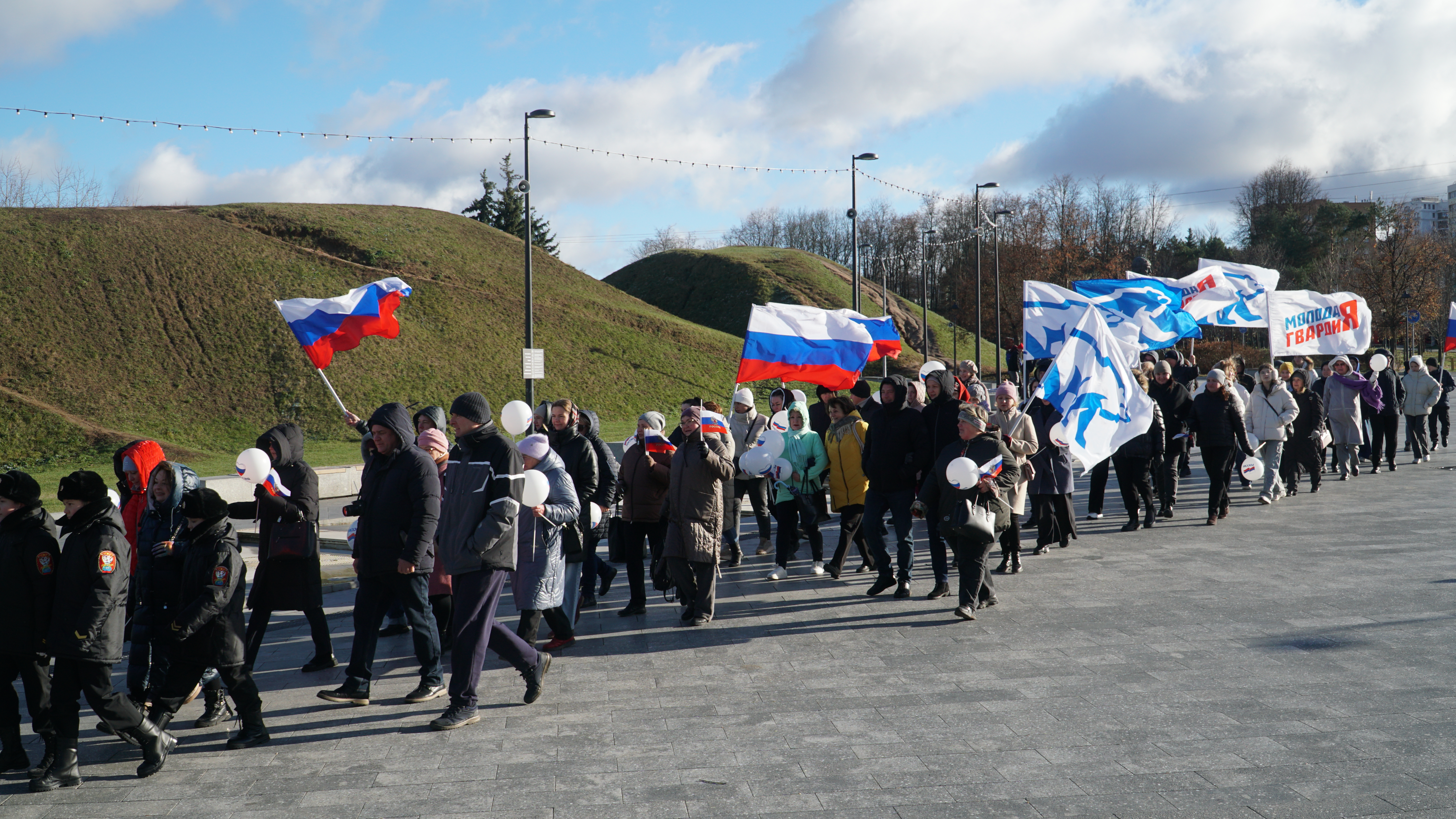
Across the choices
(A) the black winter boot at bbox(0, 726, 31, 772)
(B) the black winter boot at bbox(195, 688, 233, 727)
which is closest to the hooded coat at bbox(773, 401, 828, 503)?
(B) the black winter boot at bbox(195, 688, 233, 727)

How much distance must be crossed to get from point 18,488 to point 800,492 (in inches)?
257

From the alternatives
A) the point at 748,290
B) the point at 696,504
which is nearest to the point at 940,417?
the point at 696,504

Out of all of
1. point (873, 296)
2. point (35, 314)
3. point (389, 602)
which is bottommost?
point (389, 602)

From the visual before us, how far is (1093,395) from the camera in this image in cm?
957

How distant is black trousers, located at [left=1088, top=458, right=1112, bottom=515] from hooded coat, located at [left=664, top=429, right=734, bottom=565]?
6.49 meters

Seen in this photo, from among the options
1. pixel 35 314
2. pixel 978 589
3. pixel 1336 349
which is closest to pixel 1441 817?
pixel 978 589

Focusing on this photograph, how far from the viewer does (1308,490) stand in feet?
48.4

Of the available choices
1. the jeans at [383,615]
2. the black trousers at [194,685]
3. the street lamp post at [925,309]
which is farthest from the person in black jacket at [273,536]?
the street lamp post at [925,309]

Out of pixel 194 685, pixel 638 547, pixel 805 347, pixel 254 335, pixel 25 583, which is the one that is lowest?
pixel 194 685

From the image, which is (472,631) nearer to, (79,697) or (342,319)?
(79,697)

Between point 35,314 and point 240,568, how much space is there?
1433 inches

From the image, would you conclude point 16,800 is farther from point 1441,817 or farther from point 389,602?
point 1441,817

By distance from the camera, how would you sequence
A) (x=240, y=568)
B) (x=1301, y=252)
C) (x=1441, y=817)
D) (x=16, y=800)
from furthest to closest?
(x=1301, y=252), (x=240, y=568), (x=16, y=800), (x=1441, y=817)

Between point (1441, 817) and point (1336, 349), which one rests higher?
point (1336, 349)
